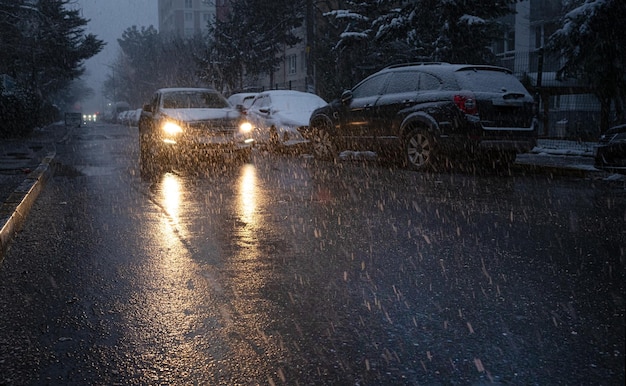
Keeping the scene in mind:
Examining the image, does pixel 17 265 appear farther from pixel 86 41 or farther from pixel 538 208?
pixel 86 41

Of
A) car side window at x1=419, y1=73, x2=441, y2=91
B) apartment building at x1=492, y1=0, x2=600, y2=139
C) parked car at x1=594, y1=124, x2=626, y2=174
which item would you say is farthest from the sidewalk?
apartment building at x1=492, y1=0, x2=600, y2=139

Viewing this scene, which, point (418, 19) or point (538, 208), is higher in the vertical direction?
point (418, 19)

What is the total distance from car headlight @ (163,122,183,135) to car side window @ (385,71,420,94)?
417 cm

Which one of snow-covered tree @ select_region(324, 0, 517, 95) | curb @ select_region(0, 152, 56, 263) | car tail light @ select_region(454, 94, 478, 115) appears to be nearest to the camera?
curb @ select_region(0, 152, 56, 263)

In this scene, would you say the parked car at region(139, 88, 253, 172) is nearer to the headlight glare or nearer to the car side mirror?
the headlight glare

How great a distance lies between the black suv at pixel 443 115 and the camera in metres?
10.6

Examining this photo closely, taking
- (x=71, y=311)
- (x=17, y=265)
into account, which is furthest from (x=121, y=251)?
(x=71, y=311)

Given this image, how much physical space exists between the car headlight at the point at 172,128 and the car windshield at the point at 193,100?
114 cm

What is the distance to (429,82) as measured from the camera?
451 inches

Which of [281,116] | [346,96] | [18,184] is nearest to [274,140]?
[281,116]

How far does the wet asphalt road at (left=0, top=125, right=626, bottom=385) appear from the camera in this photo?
9.91ft

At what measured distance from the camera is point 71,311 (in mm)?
3855

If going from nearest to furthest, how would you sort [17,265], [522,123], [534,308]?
[534,308], [17,265], [522,123]

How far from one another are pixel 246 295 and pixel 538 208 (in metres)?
4.57
